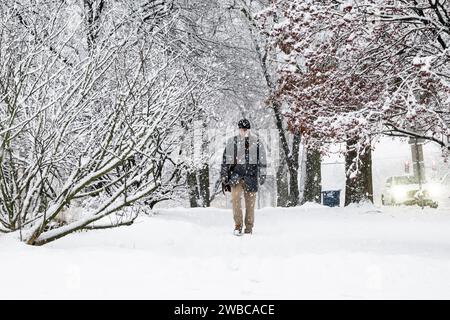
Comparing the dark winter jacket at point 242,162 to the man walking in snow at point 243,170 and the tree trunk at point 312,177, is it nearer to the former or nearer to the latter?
the man walking in snow at point 243,170

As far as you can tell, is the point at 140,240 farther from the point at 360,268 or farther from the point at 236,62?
the point at 236,62

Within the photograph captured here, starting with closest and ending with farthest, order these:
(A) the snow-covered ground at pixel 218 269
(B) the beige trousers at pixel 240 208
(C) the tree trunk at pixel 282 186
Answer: (A) the snow-covered ground at pixel 218 269 < (B) the beige trousers at pixel 240 208 < (C) the tree trunk at pixel 282 186

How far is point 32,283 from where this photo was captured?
387cm

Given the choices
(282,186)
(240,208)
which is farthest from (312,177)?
(240,208)

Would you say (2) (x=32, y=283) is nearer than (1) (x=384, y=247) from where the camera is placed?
Yes

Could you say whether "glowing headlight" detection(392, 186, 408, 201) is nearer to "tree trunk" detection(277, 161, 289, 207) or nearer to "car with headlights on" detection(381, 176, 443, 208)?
"car with headlights on" detection(381, 176, 443, 208)

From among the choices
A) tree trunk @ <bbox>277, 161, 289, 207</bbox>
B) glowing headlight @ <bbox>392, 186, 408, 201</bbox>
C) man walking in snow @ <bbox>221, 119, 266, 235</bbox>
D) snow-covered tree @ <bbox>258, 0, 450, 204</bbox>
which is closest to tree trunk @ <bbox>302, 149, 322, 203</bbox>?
tree trunk @ <bbox>277, 161, 289, 207</bbox>

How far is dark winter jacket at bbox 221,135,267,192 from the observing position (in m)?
8.70

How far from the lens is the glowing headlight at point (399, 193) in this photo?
2692 centimetres

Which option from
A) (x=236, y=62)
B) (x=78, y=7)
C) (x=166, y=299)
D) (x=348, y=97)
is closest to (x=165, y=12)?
(x=78, y=7)

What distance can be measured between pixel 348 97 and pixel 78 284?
5.53m

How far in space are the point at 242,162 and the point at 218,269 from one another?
4.04 metres

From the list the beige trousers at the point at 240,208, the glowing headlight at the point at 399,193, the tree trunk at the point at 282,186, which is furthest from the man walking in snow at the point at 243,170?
the glowing headlight at the point at 399,193

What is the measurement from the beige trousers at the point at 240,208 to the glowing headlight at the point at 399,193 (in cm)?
2006
